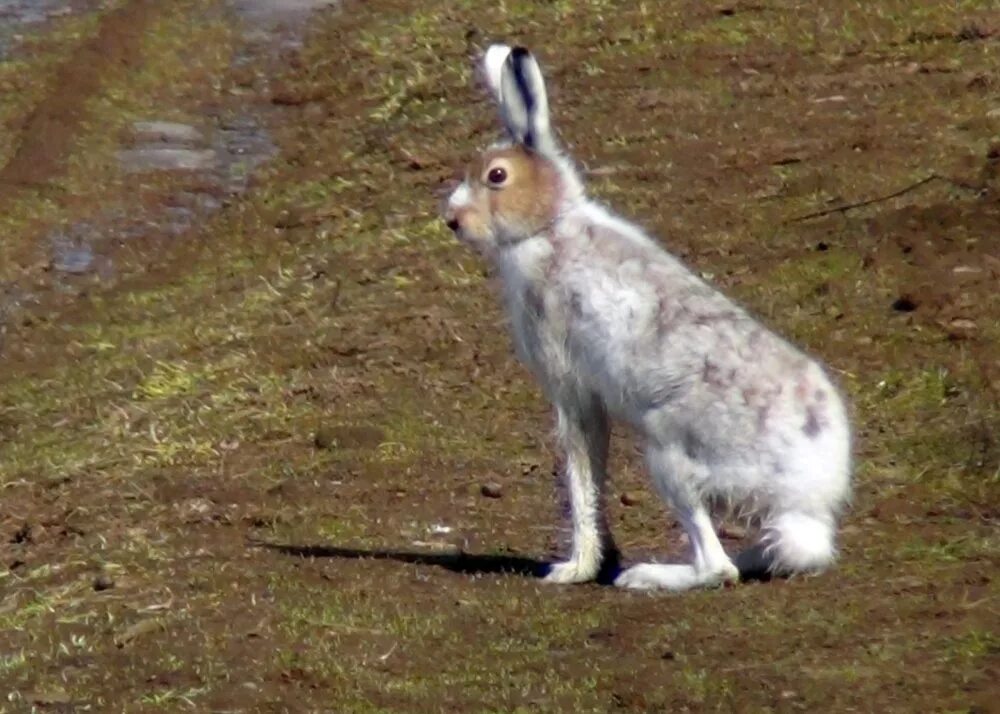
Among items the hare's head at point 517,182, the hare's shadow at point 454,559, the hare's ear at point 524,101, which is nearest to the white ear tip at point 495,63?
the hare's ear at point 524,101

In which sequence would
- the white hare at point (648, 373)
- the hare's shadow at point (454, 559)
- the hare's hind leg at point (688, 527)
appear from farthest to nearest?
1. the hare's shadow at point (454, 559)
2. the hare's hind leg at point (688, 527)
3. the white hare at point (648, 373)

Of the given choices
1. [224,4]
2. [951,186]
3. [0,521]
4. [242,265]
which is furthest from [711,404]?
[224,4]

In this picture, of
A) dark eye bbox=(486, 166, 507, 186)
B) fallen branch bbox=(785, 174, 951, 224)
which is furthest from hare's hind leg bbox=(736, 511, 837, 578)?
fallen branch bbox=(785, 174, 951, 224)

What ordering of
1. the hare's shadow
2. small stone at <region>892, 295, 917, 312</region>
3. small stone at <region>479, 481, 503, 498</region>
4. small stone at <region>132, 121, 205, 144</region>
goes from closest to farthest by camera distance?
the hare's shadow, small stone at <region>479, 481, 503, 498</region>, small stone at <region>892, 295, 917, 312</region>, small stone at <region>132, 121, 205, 144</region>

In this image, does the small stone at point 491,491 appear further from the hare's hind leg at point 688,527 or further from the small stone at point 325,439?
the hare's hind leg at point 688,527

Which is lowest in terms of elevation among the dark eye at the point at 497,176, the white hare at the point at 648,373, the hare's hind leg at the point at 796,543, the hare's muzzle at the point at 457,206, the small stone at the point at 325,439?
the small stone at the point at 325,439

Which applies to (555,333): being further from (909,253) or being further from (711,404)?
(909,253)

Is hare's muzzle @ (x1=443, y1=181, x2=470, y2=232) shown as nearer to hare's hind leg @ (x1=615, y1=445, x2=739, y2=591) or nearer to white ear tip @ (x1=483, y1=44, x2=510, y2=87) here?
white ear tip @ (x1=483, y1=44, x2=510, y2=87)
